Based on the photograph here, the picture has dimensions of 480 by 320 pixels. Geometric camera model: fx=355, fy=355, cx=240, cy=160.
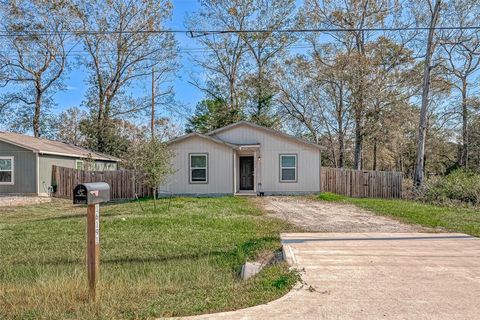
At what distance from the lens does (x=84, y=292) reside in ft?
12.9

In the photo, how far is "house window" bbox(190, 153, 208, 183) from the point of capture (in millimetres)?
16953

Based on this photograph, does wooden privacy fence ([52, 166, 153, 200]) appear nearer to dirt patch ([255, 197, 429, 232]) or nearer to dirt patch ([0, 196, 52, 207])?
dirt patch ([0, 196, 52, 207])

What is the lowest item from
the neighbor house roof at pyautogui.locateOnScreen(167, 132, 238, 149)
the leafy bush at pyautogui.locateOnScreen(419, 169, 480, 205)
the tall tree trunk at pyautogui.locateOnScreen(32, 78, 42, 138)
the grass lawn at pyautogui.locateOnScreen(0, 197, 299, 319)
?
A: the grass lawn at pyautogui.locateOnScreen(0, 197, 299, 319)

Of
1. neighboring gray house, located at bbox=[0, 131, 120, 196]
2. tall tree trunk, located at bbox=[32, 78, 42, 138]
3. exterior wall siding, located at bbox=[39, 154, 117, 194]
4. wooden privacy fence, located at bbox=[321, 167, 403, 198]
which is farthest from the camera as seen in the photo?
tall tree trunk, located at bbox=[32, 78, 42, 138]

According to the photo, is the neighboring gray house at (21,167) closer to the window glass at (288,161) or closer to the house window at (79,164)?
the house window at (79,164)

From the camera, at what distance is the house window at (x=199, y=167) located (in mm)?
16953

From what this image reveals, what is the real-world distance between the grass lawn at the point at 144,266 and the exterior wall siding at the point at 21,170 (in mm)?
6950

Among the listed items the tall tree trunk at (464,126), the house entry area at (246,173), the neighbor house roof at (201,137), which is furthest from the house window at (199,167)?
the tall tree trunk at (464,126)

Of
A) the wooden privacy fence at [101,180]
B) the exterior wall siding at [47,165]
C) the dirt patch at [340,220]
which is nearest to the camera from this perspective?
the dirt patch at [340,220]

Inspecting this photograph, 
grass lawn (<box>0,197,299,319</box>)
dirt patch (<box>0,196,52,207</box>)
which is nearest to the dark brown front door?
grass lawn (<box>0,197,299,319</box>)

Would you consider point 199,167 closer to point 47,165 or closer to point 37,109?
point 47,165

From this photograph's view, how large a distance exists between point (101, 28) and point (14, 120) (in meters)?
10.1

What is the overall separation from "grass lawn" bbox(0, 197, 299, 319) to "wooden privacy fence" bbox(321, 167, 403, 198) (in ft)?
30.0

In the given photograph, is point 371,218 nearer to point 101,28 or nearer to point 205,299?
point 205,299
